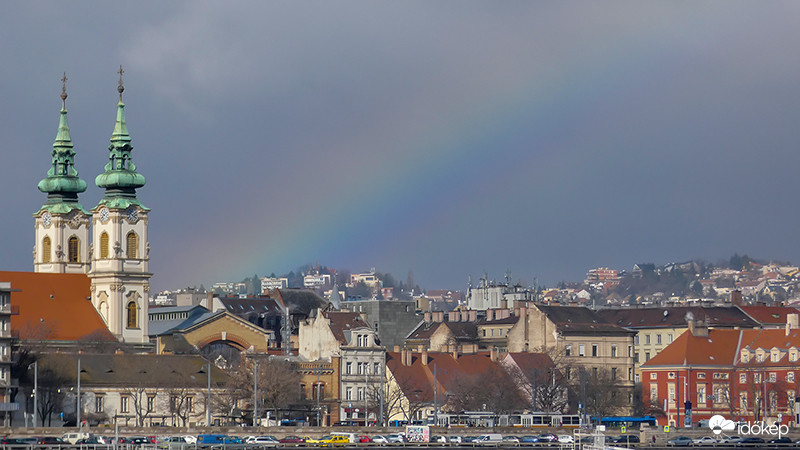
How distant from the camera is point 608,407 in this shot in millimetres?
145375

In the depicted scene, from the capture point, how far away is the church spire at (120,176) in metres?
149

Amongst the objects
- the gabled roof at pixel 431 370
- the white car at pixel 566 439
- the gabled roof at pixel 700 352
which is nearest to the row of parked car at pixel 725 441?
the white car at pixel 566 439

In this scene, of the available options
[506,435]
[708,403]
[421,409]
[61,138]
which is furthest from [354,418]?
[61,138]

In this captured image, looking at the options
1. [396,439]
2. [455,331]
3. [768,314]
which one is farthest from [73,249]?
[768,314]

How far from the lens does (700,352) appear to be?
147250mm

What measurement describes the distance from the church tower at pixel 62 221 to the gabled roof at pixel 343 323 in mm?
23540

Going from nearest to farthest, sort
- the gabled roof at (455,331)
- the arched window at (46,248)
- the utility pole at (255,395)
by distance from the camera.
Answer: the utility pole at (255,395) < the arched window at (46,248) < the gabled roof at (455,331)

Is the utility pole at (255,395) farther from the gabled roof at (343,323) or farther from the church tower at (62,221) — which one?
the church tower at (62,221)

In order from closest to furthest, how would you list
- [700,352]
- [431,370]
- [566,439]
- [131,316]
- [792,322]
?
[566,439] < [431,370] < [700,352] < [131,316] < [792,322]

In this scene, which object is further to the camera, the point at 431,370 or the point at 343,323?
the point at 343,323

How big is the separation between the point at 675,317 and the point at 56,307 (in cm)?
6406

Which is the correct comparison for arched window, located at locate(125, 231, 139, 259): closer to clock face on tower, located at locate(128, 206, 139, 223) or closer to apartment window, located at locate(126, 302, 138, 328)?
clock face on tower, located at locate(128, 206, 139, 223)

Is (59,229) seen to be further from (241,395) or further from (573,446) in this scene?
(573,446)

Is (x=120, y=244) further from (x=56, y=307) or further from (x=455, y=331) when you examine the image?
(x=455, y=331)
